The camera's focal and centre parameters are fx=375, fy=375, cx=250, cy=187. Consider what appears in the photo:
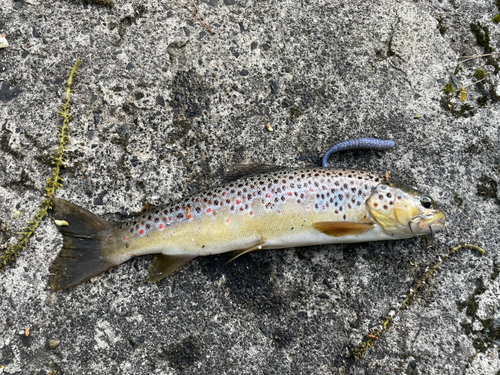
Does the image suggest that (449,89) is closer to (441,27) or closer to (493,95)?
(493,95)

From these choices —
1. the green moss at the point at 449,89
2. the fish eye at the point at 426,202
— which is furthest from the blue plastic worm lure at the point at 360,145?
the green moss at the point at 449,89

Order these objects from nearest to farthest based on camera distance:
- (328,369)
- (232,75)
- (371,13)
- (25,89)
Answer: (328,369) → (25,89) → (232,75) → (371,13)

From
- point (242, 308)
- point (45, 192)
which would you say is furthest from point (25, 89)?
point (242, 308)

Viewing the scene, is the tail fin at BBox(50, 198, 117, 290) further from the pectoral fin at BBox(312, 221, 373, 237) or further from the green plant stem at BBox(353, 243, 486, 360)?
the green plant stem at BBox(353, 243, 486, 360)

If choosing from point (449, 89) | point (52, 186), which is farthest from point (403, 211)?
point (52, 186)

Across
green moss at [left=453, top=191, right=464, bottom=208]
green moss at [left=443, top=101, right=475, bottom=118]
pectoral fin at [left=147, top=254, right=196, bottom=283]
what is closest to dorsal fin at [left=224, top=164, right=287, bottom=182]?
pectoral fin at [left=147, top=254, right=196, bottom=283]

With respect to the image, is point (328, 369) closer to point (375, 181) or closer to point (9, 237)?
point (375, 181)
